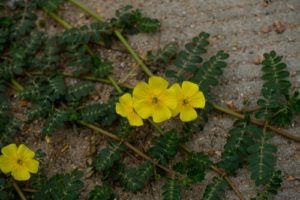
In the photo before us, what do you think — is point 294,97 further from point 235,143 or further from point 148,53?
point 148,53

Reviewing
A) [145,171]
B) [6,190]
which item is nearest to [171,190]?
[145,171]

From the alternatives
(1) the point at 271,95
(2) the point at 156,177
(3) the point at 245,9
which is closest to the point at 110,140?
(2) the point at 156,177

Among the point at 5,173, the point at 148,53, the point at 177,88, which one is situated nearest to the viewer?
the point at 177,88

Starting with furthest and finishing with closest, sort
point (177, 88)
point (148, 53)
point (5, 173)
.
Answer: point (148, 53) → point (5, 173) → point (177, 88)

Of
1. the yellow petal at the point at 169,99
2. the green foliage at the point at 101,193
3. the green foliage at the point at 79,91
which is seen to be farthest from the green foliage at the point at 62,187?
the yellow petal at the point at 169,99

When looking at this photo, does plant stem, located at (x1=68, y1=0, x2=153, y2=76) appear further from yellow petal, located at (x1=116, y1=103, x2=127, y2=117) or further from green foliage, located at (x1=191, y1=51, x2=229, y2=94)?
yellow petal, located at (x1=116, y1=103, x2=127, y2=117)

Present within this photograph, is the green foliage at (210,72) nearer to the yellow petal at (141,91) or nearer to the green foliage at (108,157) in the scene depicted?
the yellow petal at (141,91)

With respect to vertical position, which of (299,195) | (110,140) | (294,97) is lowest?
(299,195)
